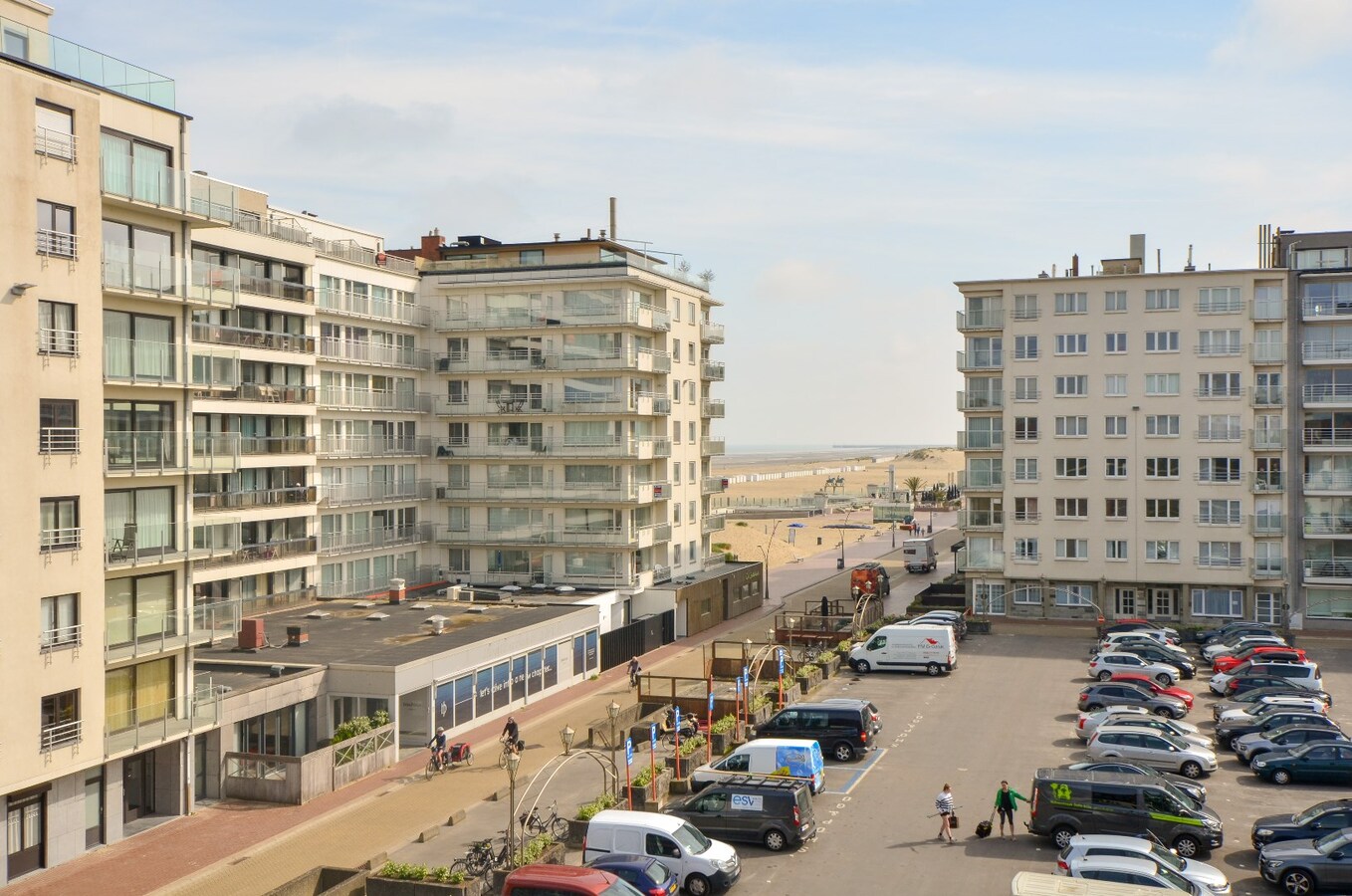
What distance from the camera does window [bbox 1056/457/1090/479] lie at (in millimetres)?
70438

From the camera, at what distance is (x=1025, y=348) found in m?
71.2

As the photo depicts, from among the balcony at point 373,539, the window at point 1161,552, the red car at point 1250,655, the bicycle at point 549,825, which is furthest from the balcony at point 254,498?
the window at point 1161,552

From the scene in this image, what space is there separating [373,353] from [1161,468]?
4550 centimetres

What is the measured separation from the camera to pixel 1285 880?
92.1ft

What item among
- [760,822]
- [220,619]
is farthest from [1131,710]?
[220,619]

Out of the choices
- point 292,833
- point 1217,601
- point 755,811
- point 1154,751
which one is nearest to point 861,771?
point 755,811

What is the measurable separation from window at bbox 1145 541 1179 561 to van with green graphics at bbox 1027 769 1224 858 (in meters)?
39.8

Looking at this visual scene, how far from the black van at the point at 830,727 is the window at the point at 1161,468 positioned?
1373 inches

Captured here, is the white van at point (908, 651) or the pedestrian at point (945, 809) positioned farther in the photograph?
the white van at point (908, 651)

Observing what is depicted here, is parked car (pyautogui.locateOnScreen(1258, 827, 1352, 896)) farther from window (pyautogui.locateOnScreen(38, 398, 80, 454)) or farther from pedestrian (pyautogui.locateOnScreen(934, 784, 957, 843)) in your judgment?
window (pyautogui.locateOnScreen(38, 398, 80, 454))

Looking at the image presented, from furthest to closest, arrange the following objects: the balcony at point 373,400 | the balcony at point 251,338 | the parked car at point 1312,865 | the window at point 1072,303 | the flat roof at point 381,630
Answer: the window at point 1072,303 → the balcony at point 373,400 → the balcony at point 251,338 → the flat roof at point 381,630 → the parked car at point 1312,865

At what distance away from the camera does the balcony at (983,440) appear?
72.3 metres

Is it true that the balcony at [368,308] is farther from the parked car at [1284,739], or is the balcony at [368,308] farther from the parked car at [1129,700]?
the parked car at [1284,739]

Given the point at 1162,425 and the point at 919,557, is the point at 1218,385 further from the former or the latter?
the point at 919,557
